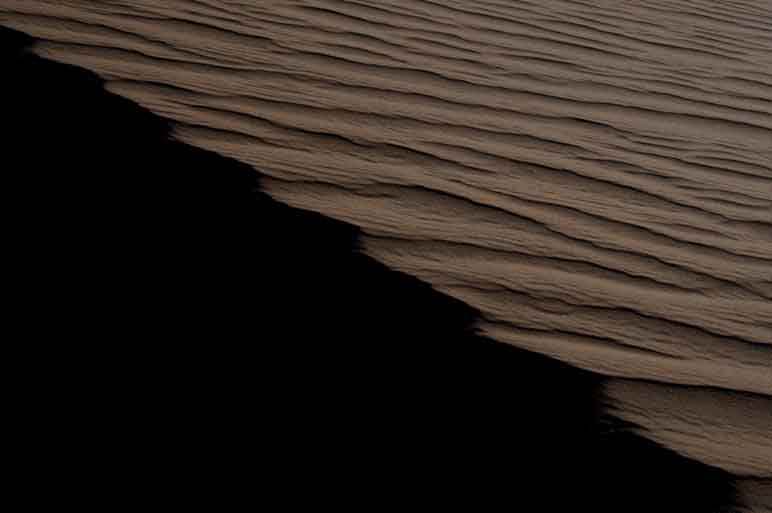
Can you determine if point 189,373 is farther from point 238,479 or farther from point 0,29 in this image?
point 0,29

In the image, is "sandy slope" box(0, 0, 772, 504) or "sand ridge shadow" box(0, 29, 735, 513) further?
"sandy slope" box(0, 0, 772, 504)

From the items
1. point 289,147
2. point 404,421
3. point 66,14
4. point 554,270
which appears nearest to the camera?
point 404,421

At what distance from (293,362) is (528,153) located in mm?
1210

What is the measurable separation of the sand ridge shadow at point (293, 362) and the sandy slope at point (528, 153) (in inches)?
4.0

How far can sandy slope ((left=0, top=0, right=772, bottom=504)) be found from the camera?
1.94m

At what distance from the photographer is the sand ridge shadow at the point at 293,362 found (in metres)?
1.62

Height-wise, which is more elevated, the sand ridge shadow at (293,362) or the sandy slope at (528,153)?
the sandy slope at (528,153)

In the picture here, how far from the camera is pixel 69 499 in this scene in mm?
1527

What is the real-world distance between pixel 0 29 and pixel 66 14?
0.28 metres

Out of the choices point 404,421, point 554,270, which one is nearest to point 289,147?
point 554,270

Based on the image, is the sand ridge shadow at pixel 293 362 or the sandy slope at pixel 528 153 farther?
the sandy slope at pixel 528 153

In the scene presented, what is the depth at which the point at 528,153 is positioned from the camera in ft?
9.02

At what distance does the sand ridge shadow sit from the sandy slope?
0.34 ft

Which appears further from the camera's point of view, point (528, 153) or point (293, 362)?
point (528, 153)
